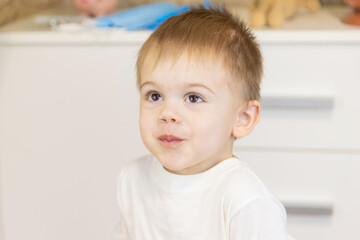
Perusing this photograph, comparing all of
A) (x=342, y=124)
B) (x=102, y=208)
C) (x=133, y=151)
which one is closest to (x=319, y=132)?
(x=342, y=124)

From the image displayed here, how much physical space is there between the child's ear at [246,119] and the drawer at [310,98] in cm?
44

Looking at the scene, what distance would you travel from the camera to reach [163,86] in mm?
902

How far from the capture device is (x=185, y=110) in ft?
2.93

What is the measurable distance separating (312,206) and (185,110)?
2.27 feet

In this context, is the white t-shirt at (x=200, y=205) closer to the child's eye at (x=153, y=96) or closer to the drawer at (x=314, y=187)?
the child's eye at (x=153, y=96)

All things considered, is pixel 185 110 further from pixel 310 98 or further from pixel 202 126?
pixel 310 98

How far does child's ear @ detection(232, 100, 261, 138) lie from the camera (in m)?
0.96

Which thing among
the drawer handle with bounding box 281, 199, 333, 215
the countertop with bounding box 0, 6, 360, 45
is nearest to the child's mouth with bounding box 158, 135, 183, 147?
the countertop with bounding box 0, 6, 360, 45

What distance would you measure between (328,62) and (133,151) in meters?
0.49

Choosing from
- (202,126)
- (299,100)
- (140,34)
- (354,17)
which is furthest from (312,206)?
(202,126)

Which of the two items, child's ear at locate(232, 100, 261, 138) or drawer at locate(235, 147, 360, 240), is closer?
child's ear at locate(232, 100, 261, 138)

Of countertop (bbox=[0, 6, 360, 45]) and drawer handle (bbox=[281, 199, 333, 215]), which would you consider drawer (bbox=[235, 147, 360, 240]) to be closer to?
drawer handle (bbox=[281, 199, 333, 215])

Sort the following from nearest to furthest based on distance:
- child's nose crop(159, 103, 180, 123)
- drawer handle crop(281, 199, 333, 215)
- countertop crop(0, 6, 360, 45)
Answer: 1. child's nose crop(159, 103, 180, 123)
2. countertop crop(0, 6, 360, 45)
3. drawer handle crop(281, 199, 333, 215)

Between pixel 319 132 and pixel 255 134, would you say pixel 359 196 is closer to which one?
pixel 319 132
